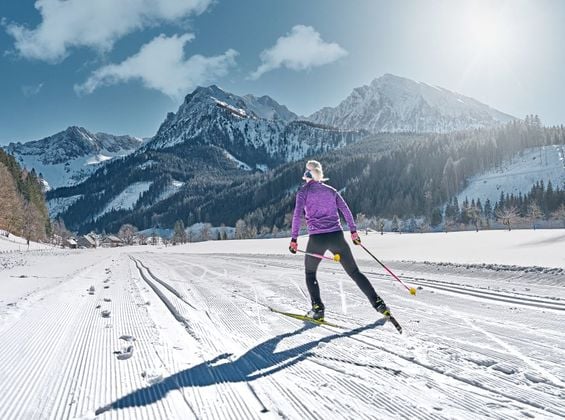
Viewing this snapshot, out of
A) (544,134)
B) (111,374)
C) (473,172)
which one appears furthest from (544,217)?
(111,374)

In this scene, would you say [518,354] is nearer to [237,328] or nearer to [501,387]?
[501,387]

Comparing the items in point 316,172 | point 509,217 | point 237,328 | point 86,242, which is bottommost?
point 86,242

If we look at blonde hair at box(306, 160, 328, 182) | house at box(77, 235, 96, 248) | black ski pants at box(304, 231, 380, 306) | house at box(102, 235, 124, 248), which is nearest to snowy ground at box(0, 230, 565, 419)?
black ski pants at box(304, 231, 380, 306)

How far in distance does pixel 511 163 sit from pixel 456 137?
30828mm

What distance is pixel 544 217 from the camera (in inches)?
4483

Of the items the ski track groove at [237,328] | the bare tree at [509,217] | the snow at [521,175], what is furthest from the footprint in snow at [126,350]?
the snow at [521,175]

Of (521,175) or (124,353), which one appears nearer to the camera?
(124,353)

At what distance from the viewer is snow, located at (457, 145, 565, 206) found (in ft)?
465

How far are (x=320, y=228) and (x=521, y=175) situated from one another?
166 m

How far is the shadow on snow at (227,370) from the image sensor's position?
2.82 metres

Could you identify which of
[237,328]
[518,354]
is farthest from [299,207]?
[518,354]

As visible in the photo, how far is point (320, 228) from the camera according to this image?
560cm

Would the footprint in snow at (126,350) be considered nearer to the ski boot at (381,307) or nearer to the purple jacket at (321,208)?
the purple jacket at (321,208)

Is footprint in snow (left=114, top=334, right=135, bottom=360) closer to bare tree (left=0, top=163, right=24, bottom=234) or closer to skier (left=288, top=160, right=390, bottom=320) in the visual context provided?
skier (left=288, top=160, right=390, bottom=320)
